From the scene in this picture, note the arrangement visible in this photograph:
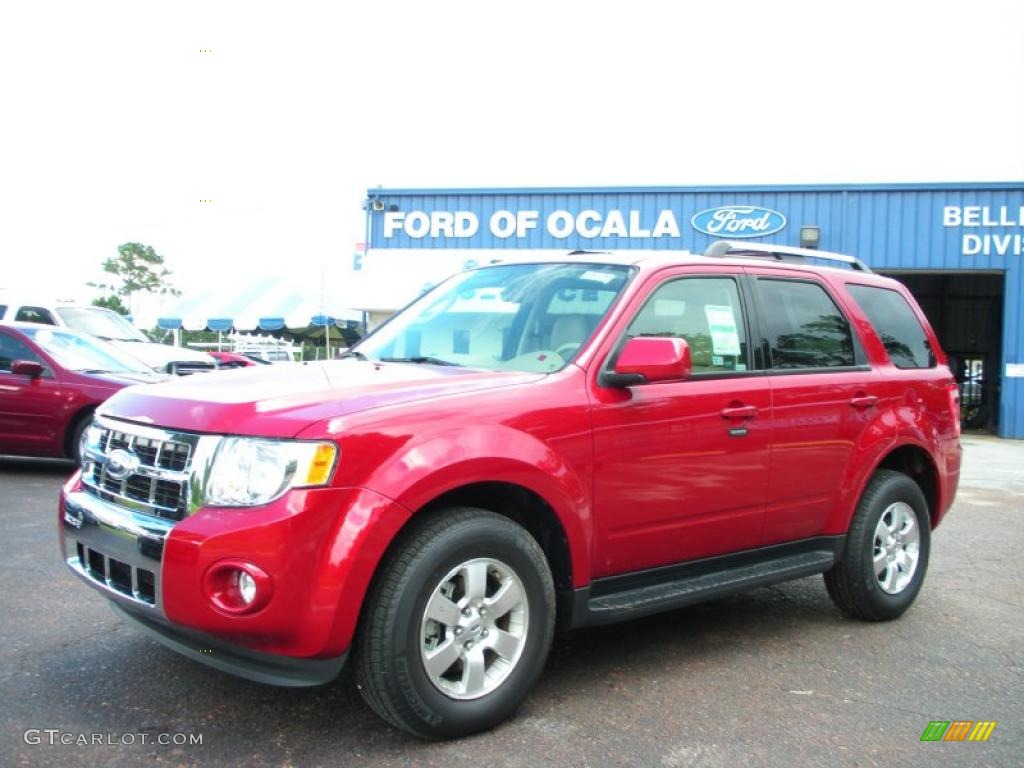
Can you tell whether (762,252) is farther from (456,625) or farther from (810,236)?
(810,236)

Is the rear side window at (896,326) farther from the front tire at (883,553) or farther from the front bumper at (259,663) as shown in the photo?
the front bumper at (259,663)

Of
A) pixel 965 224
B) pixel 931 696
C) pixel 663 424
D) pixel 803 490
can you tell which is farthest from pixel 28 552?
pixel 965 224

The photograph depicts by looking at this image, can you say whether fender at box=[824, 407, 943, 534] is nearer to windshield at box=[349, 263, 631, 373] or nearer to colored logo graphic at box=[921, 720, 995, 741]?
colored logo graphic at box=[921, 720, 995, 741]

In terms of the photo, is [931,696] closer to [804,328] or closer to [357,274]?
[804,328]

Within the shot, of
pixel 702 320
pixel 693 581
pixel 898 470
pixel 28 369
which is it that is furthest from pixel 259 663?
pixel 28 369

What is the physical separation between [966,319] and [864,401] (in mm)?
23383

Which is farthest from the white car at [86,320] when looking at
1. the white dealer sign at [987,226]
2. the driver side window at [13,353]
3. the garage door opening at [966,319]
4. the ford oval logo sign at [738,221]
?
the garage door opening at [966,319]

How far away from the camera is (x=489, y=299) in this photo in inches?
173

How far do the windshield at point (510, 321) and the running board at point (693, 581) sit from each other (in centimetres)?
95

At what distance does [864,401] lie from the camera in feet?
15.6

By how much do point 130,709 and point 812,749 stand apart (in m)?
2.49

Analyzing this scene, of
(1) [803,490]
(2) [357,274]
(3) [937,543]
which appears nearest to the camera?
(1) [803,490]

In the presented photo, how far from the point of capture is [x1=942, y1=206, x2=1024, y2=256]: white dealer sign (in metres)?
18.9

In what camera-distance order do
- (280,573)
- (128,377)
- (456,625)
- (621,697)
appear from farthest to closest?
(128,377) → (621,697) → (456,625) → (280,573)
